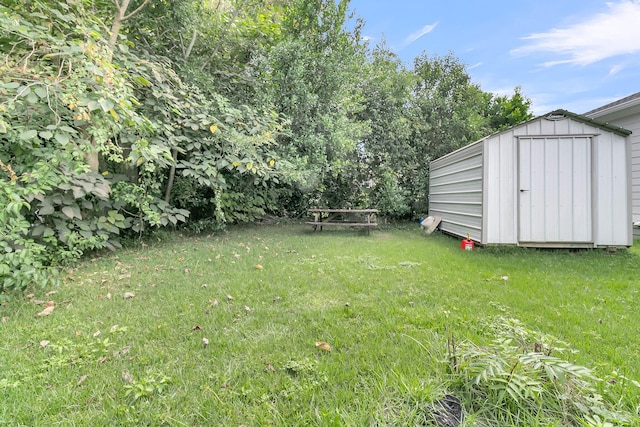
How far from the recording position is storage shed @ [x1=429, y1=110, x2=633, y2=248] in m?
4.36

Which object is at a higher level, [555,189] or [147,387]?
[555,189]

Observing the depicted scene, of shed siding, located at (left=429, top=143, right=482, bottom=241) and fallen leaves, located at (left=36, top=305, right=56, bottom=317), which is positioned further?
shed siding, located at (left=429, top=143, right=482, bottom=241)

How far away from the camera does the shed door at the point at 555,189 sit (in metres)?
4.43

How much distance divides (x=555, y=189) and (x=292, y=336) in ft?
15.4

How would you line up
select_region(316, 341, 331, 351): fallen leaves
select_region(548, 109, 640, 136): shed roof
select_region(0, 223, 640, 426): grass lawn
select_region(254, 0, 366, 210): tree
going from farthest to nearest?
select_region(254, 0, 366, 210): tree → select_region(548, 109, 640, 136): shed roof → select_region(316, 341, 331, 351): fallen leaves → select_region(0, 223, 640, 426): grass lawn

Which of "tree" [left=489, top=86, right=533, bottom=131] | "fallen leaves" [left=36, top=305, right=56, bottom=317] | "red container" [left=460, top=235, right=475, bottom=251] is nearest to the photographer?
"fallen leaves" [left=36, top=305, right=56, bottom=317]

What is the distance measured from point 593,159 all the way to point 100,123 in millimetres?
6315

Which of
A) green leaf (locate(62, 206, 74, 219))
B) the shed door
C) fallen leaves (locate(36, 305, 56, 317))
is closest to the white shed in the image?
the shed door

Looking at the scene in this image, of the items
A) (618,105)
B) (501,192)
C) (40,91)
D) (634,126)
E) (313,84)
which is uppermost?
(313,84)

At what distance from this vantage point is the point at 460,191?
5.60 metres

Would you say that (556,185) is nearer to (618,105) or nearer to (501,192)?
(501,192)

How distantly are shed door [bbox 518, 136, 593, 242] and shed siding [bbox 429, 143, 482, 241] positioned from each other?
0.59 meters

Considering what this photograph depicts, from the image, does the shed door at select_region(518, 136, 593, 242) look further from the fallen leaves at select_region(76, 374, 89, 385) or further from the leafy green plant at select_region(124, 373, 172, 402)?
the fallen leaves at select_region(76, 374, 89, 385)

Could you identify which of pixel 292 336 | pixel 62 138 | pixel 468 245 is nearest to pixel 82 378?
pixel 292 336
